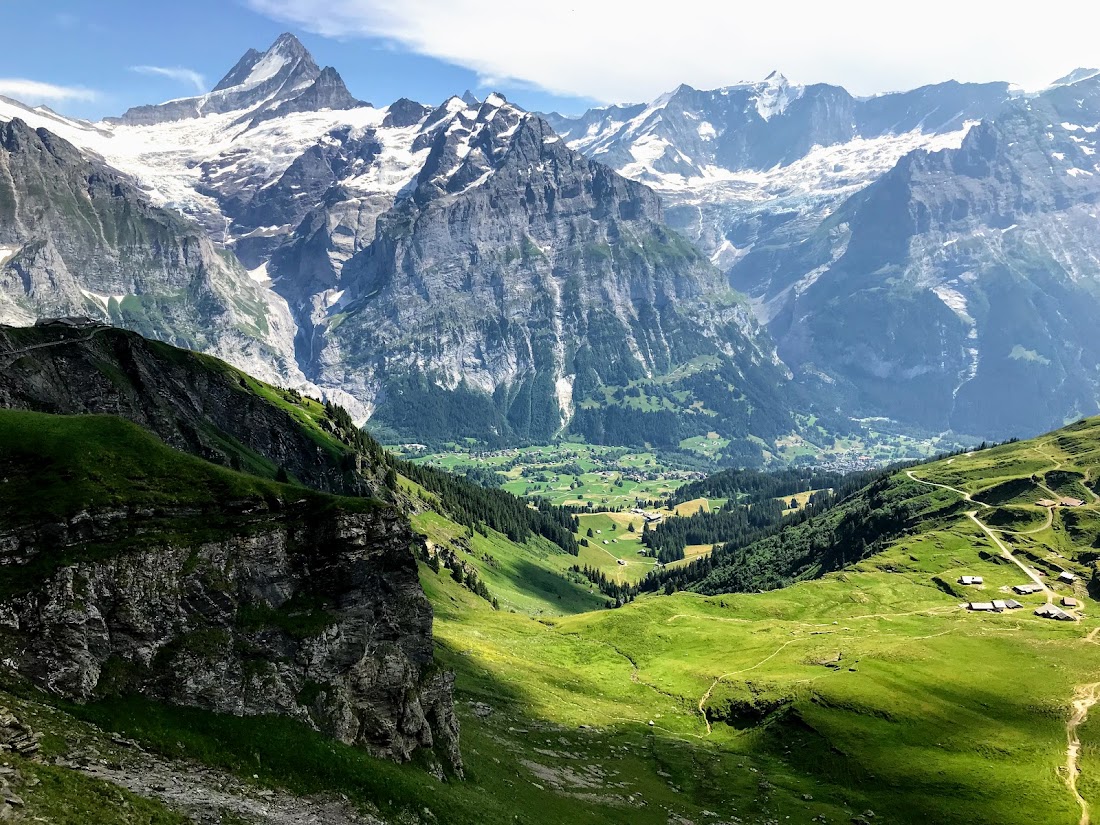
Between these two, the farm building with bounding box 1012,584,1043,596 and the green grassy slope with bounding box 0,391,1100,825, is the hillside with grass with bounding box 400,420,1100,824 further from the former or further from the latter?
the farm building with bounding box 1012,584,1043,596

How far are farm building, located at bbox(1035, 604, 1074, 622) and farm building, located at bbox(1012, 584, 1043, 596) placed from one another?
14312 mm

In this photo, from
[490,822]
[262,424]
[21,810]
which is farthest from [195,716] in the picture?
[262,424]

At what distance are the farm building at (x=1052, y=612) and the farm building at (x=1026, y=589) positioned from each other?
14312mm

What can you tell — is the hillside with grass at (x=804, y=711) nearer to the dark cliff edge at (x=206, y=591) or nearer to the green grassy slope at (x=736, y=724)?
the green grassy slope at (x=736, y=724)

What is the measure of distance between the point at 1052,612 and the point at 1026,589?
67.4 ft

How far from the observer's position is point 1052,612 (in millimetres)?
165875

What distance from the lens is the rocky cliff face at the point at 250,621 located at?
A: 53.1 metres

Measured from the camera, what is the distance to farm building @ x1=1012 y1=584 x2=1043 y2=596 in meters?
184

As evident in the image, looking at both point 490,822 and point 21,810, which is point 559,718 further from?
point 21,810

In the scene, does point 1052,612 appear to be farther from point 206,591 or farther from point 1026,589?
point 206,591

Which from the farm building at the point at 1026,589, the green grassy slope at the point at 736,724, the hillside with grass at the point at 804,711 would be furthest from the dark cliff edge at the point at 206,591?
the farm building at the point at 1026,589

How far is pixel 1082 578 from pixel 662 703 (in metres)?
118

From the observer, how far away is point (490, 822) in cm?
6662

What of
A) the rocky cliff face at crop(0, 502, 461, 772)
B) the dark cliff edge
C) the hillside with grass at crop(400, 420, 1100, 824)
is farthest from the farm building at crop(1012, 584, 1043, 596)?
the rocky cliff face at crop(0, 502, 461, 772)
